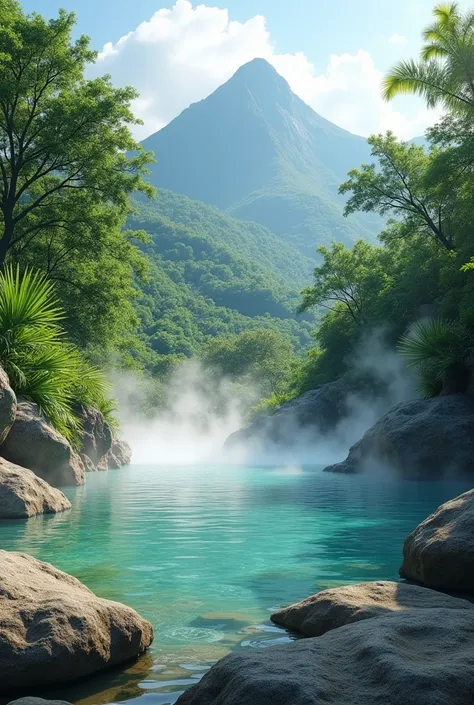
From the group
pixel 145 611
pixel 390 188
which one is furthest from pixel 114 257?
pixel 145 611

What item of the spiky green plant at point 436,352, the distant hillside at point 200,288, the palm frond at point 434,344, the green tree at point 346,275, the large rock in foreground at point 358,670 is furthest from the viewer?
the distant hillside at point 200,288

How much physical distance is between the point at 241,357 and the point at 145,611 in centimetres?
7234

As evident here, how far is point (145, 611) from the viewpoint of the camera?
5621mm

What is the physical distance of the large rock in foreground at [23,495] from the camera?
1078cm

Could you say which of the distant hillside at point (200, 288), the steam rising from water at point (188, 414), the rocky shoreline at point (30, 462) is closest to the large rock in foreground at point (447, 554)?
the rocky shoreline at point (30, 462)

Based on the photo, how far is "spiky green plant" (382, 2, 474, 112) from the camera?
22844 mm

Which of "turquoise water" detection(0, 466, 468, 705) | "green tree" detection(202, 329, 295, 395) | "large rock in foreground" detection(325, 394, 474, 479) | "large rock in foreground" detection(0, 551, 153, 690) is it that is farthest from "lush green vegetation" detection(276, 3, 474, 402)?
"green tree" detection(202, 329, 295, 395)

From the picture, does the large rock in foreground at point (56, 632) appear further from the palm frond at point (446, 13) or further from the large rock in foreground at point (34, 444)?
the palm frond at point (446, 13)

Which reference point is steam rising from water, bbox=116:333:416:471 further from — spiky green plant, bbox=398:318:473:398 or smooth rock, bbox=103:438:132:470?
spiky green plant, bbox=398:318:473:398

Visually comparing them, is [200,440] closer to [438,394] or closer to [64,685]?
[438,394]

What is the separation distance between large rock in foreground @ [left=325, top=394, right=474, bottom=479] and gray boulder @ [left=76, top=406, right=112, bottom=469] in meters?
8.46

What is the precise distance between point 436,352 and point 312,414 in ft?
48.0

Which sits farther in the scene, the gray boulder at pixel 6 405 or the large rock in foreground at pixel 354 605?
the gray boulder at pixel 6 405

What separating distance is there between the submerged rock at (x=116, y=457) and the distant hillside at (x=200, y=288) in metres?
57.4
